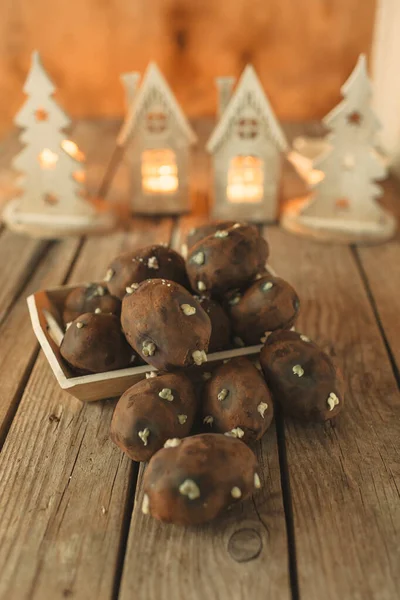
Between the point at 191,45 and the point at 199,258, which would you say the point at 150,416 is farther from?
the point at 191,45

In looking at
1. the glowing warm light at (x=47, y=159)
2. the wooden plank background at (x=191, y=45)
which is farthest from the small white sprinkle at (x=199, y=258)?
the wooden plank background at (x=191, y=45)

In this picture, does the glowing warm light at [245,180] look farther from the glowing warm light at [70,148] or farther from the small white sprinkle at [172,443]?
the small white sprinkle at [172,443]

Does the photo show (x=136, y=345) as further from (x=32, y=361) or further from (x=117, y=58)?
(x=117, y=58)

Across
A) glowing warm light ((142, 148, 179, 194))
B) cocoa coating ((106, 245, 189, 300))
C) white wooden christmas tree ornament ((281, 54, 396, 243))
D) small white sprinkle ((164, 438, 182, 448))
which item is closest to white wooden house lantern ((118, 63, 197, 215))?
glowing warm light ((142, 148, 179, 194))

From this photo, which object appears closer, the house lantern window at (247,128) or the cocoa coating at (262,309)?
the cocoa coating at (262,309)

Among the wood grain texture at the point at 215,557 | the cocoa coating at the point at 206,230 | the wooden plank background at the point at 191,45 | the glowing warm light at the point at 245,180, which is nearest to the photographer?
the wood grain texture at the point at 215,557

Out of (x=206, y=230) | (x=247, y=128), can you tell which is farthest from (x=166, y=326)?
(x=247, y=128)
